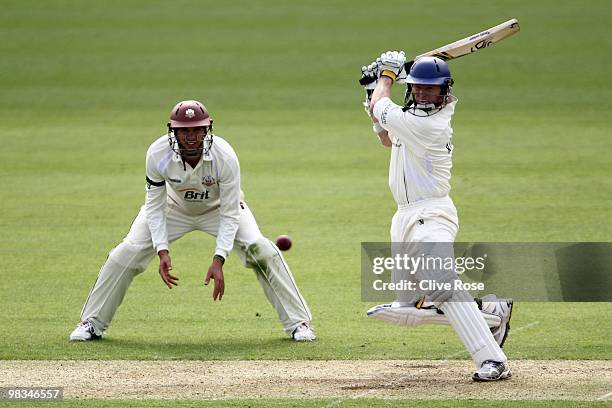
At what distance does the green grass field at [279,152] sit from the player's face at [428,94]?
1.79 metres

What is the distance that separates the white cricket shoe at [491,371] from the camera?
6625mm

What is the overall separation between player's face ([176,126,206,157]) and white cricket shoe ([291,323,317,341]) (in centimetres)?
147

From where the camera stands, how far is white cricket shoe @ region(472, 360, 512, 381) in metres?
6.62

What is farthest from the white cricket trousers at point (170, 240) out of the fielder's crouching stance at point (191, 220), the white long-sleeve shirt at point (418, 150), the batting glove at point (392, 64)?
the batting glove at point (392, 64)

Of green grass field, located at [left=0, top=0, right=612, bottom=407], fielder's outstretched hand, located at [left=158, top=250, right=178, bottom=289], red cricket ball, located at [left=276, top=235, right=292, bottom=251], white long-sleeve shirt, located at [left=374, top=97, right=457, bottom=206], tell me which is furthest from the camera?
red cricket ball, located at [left=276, top=235, right=292, bottom=251]

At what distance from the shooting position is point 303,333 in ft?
26.5

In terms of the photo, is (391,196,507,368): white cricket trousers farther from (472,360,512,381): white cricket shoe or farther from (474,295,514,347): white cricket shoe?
(474,295,514,347): white cricket shoe

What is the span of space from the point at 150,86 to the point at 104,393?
51.1 ft

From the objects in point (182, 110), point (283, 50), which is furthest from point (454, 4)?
point (182, 110)

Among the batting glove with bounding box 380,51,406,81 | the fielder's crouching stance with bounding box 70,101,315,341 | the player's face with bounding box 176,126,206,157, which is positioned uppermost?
the batting glove with bounding box 380,51,406,81

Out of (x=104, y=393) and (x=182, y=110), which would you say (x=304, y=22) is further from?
(x=104, y=393)

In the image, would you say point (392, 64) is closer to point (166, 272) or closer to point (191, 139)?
point (191, 139)

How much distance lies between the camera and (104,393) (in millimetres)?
6527

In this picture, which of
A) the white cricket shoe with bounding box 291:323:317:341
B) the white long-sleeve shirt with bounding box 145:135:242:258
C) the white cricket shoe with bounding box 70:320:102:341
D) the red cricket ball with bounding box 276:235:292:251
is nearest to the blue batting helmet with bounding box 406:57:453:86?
the white long-sleeve shirt with bounding box 145:135:242:258
